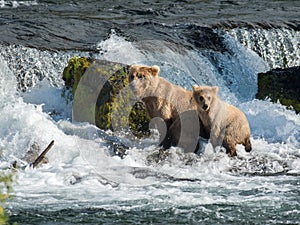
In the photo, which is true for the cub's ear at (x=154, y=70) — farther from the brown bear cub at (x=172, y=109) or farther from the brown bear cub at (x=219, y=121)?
the brown bear cub at (x=219, y=121)

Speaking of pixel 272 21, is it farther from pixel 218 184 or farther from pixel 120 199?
pixel 120 199

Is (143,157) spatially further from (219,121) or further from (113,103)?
(113,103)

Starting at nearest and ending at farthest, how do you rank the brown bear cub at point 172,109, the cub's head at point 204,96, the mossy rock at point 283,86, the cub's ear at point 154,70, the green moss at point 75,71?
1. the cub's head at point 204,96
2. the cub's ear at point 154,70
3. the brown bear cub at point 172,109
4. the green moss at point 75,71
5. the mossy rock at point 283,86

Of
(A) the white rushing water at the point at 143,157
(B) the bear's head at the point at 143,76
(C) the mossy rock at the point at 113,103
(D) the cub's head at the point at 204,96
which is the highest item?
(B) the bear's head at the point at 143,76

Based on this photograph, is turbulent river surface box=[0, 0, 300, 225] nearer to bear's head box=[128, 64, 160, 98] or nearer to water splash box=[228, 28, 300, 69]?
water splash box=[228, 28, 300, 69]

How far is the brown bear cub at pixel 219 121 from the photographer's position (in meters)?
12.0

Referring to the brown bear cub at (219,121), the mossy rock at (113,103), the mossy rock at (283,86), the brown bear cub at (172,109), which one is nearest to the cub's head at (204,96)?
the brown bear cub at (219,121)

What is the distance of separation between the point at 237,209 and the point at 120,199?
4.63 ft

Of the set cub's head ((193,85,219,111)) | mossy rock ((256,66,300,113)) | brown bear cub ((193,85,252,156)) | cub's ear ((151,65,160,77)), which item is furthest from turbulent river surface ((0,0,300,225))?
cub's ear ((151,65,160,77))

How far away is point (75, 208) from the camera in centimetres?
941

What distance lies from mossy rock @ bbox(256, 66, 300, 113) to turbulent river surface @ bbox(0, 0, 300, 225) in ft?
0.93

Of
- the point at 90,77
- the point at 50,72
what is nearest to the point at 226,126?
the point at 90,77

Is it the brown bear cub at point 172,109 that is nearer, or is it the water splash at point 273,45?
the brown bear cub at point 172,109

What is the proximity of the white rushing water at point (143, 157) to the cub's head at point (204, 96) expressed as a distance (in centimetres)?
67
